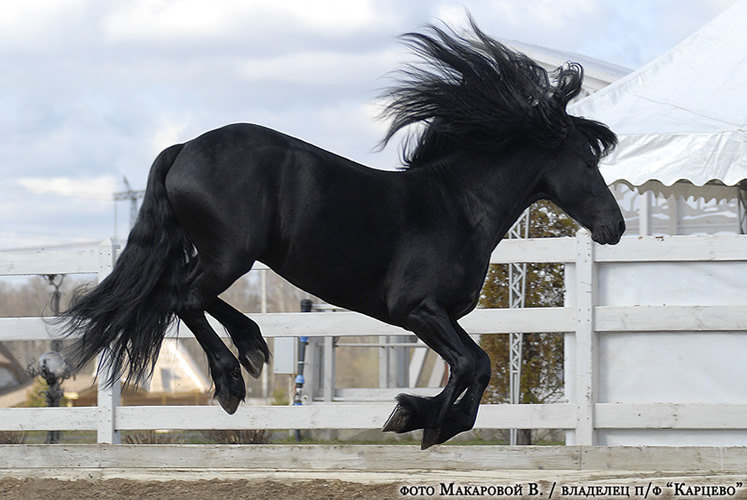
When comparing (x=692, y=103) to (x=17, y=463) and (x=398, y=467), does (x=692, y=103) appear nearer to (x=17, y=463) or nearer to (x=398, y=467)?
(x=398, y=467)

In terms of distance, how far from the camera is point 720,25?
9383mm

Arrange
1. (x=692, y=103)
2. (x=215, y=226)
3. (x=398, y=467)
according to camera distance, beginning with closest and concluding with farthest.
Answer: (x=215, y=226) < (x=398, y=467) < (x=692, y=103)

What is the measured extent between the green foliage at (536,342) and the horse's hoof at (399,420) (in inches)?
170

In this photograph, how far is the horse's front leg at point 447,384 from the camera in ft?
14.5

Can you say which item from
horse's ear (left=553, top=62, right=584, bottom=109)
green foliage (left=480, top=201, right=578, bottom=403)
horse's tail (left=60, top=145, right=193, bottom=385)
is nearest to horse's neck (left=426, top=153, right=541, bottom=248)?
horse's ear (left=553, top=62, right=584, bottom=109)

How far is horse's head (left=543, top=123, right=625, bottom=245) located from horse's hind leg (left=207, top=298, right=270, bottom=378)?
161 centimetres

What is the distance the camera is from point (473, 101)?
4785 mm

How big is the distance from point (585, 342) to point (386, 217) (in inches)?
109

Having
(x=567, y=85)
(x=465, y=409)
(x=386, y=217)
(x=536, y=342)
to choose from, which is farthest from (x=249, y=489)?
(x=536, y=342)

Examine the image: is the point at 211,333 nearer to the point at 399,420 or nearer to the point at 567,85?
the point at 399,420

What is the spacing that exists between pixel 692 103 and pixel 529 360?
8.60ft

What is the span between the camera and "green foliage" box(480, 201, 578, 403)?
343 inches

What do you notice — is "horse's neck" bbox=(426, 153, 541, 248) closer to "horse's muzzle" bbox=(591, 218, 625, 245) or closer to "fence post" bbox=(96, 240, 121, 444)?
"horse's muzzle" bbox=(591, 218, 625, 245)

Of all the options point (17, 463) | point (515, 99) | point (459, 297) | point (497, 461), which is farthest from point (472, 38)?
point (17, 463)
